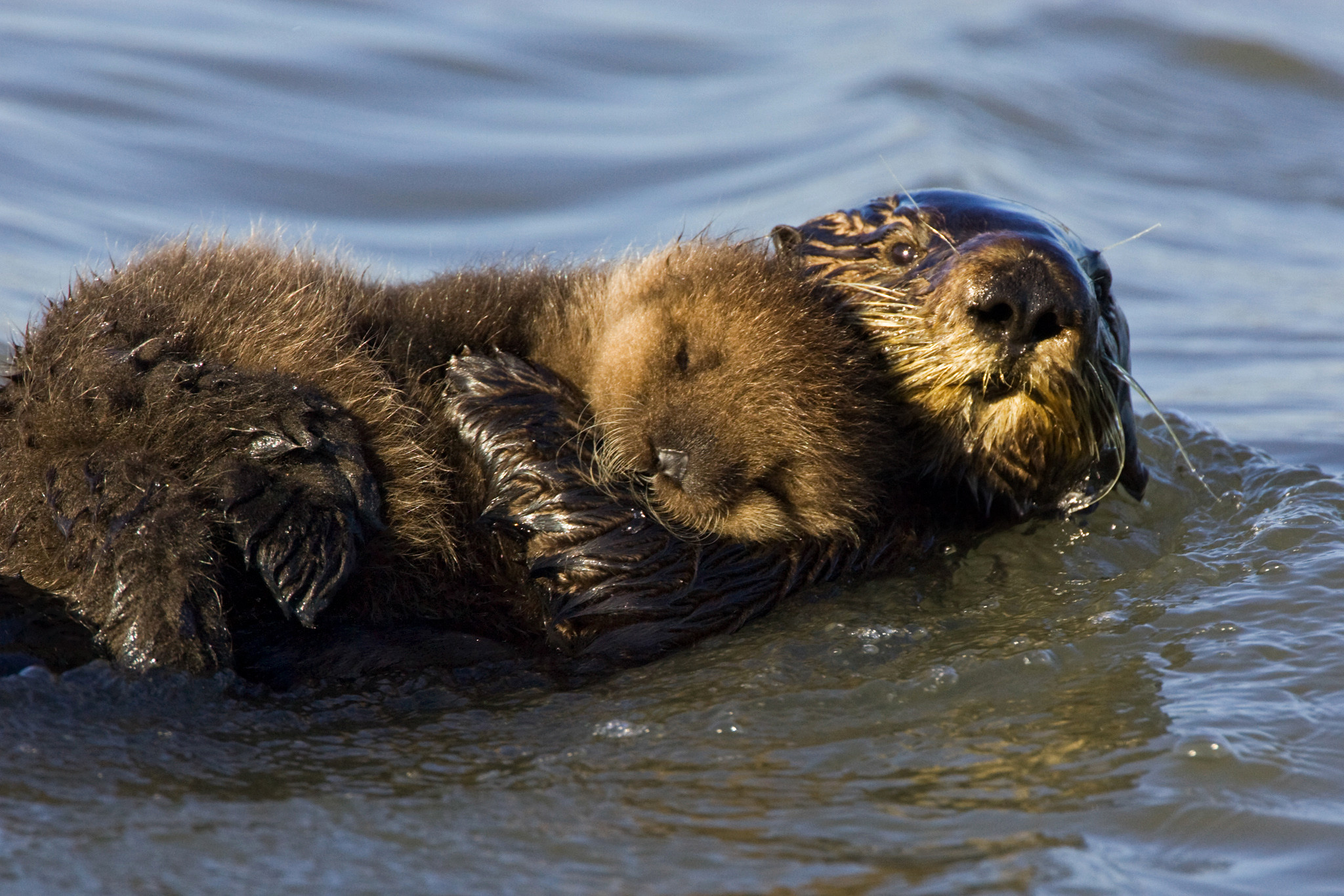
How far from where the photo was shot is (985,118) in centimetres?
1094

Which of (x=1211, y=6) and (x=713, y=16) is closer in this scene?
(x=713, y=16)

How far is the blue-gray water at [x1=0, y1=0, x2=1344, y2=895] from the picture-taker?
269 cm

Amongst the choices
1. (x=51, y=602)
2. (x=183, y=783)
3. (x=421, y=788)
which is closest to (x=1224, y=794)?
A: (x=421, y=788)

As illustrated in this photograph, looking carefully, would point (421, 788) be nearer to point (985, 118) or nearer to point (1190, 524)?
point (1190, 524)

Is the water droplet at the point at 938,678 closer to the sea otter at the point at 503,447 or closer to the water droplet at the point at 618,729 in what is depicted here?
the sea otter at the point at 503,447

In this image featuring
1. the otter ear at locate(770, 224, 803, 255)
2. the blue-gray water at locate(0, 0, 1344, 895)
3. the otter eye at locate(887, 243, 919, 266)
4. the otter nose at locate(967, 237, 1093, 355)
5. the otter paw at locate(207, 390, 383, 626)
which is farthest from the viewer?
the otter ear at locate(770, 224, 803, 255)

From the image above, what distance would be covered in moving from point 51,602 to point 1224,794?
2516 mm

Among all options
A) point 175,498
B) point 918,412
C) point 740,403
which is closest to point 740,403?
point 740,403

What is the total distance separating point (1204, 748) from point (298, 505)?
2034 millimetres

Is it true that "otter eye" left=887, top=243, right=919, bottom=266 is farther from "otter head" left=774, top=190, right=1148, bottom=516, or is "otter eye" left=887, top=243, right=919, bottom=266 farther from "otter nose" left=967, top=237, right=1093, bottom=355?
"otter nose" left=967, top=237, right=1093, bottom=355

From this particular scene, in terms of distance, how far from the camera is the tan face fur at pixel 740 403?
338cm

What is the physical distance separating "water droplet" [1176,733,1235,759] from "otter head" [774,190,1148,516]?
2.89 feet

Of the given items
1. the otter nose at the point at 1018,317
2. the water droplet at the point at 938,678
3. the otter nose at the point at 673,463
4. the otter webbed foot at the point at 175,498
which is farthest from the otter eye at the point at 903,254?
the otter webbed foot at the point at 175,498

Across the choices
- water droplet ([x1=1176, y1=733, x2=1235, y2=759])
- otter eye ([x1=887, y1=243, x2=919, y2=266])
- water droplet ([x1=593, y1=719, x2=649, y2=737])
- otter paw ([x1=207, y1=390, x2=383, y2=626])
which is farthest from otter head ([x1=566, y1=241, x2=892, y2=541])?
water droplet ([x1=1176, y1=733, x2=1235, y2=759])
